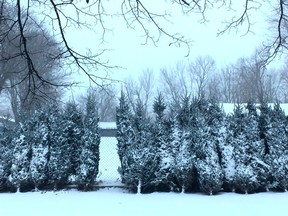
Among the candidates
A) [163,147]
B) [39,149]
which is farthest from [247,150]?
[39,149]

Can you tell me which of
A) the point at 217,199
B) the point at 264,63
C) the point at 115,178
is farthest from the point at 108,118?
the point at 264,63

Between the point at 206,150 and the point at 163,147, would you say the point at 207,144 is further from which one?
the point at 163,147

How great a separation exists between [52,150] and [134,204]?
3762 millimetres

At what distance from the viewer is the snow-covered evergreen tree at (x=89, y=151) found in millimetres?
10688

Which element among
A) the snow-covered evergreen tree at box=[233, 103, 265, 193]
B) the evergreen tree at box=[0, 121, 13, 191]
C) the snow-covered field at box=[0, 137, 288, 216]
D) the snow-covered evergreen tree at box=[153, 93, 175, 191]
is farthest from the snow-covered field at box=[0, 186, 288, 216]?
the evergreen tree at box=[0, 121, 13, 191]

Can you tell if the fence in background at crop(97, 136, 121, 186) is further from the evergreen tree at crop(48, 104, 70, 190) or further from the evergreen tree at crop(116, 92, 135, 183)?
the evergreen tree at crop(48, 104, 70, 190)

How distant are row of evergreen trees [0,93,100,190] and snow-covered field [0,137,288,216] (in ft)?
1.61

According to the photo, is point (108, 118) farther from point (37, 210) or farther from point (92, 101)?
point (37, 210)

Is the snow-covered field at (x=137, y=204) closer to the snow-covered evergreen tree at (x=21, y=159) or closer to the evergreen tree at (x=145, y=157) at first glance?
the evergreen tree at (x=145, y=157)

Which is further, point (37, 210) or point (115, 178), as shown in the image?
point (115, 178)

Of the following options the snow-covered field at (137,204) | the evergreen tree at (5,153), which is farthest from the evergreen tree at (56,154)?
the evergreen tree at (5,153)

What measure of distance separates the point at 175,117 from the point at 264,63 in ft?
20.6

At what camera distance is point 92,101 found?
38.1ft

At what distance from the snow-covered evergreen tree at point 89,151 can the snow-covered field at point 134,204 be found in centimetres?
41
